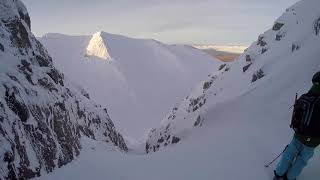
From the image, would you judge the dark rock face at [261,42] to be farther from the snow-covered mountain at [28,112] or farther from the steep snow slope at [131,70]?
the steep snow slope at [131,70]

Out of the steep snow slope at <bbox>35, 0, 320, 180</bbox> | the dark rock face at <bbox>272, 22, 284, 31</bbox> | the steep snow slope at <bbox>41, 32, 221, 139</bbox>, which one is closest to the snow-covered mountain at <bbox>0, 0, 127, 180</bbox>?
the steep snow slope at <bbox>35, 0, 320, 180</bbox>

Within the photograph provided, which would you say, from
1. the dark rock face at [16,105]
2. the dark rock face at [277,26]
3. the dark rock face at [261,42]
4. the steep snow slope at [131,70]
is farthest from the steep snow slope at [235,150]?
the steep snow slope at [131,70]

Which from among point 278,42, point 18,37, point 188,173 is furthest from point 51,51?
point 188,173

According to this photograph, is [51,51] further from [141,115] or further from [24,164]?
[24,164]

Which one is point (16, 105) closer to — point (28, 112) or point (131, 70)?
point (28, 112)

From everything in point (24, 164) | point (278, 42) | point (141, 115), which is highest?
point (24, 164)
